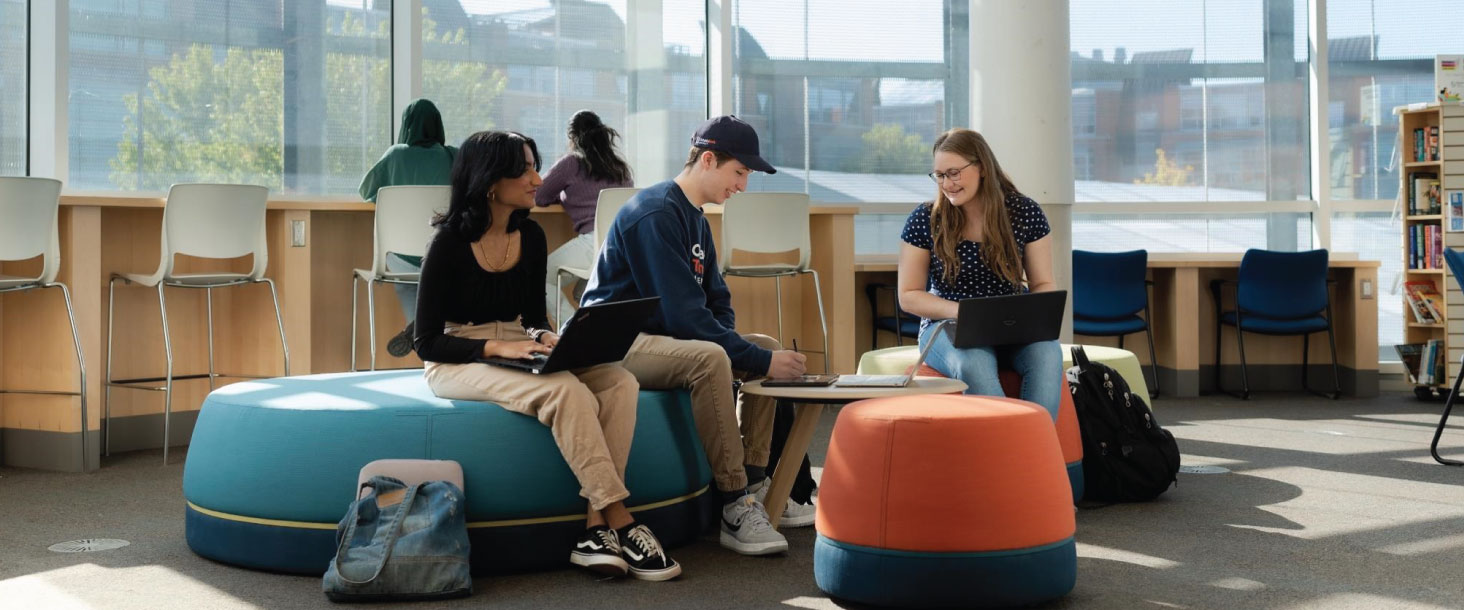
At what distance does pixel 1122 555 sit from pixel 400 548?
1.68m

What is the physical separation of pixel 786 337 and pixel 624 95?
5.92ft

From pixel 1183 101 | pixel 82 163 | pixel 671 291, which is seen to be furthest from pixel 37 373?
pixel 1183 101

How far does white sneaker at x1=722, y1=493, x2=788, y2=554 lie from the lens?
317cm

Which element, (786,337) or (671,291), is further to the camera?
(786,337)

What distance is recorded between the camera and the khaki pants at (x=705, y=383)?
3219 millimetres

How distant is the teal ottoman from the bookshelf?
530 cm

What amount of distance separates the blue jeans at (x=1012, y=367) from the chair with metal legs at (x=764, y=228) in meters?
2.39

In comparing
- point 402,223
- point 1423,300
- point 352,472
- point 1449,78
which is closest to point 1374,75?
point 1449,78

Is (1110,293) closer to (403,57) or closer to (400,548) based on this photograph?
(403,57)

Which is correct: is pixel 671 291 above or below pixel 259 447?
above

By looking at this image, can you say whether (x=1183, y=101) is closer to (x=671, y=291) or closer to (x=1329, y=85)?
(x=1329, y=85)

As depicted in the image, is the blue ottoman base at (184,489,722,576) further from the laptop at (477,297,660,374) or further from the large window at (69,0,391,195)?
the large window at (69,0,391,195)

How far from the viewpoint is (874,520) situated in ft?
8.62

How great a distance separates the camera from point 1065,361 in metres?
4.13
